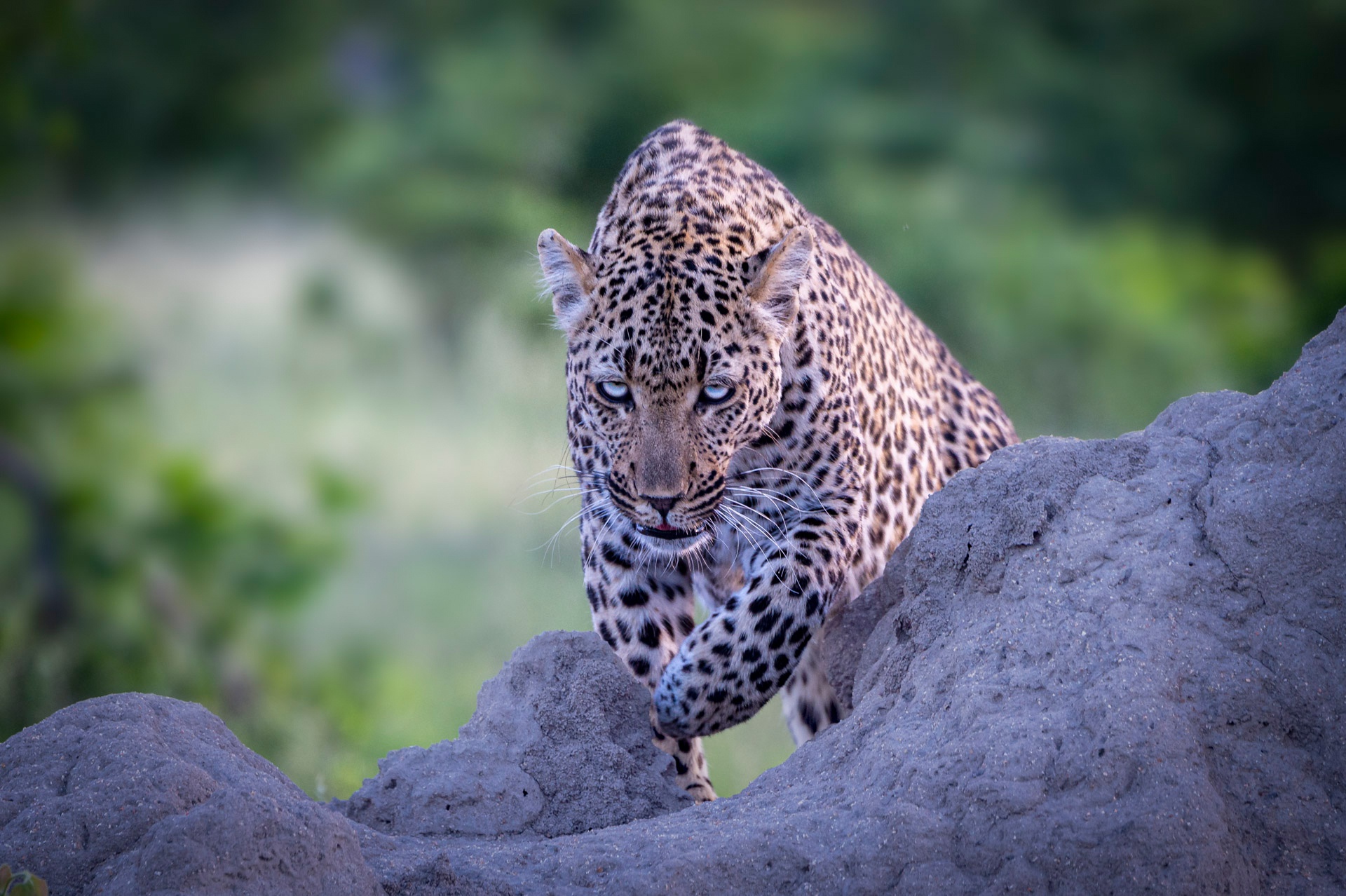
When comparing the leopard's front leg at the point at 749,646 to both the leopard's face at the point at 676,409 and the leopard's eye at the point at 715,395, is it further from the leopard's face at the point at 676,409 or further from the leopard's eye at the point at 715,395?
the leopard's eye at the point at 715,395

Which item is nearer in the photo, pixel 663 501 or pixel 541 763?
pixel 541 763

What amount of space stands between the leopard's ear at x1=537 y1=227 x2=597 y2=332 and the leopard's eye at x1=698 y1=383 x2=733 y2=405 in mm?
603

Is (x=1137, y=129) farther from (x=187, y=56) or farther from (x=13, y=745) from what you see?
(x=13, y=745)

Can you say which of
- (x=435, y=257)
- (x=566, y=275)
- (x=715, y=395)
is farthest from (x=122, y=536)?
(x=715, y=395)

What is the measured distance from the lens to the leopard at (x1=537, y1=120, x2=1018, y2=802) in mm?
5094

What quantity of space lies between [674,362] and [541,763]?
60.3 inches

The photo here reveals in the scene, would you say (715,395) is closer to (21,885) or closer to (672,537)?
(672,537)

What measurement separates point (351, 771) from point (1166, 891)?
10.9 meters

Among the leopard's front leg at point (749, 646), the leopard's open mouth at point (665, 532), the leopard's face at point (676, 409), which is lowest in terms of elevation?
the leopard's front leg at point (749, 646)

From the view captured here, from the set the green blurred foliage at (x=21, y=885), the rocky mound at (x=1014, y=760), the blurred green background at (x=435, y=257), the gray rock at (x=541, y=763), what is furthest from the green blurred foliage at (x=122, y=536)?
the green blurred foliage at (x=21, y=885)

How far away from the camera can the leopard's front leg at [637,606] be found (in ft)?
17.9

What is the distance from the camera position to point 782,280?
526 cm

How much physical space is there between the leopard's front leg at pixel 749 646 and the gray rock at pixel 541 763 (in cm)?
25

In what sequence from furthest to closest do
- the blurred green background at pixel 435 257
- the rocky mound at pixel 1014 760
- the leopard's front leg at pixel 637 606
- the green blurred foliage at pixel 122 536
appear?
the blurred green background at pixel 435 257, the green blurred foliage at pixel 122 536, the leopard's front leg at pixel 637 606, the rocky mound at pixel 1014 760
